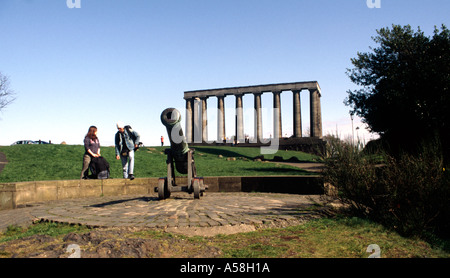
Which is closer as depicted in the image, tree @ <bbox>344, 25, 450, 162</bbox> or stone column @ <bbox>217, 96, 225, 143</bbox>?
tree @ <bbox>344, 25, 450, 162</bbox>

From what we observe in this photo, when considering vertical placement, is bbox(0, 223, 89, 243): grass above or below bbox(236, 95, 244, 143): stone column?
below

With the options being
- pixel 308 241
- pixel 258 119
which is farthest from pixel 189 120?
pixel 308 241

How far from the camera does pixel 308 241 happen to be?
15.0ft

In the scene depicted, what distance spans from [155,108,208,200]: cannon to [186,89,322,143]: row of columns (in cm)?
5066

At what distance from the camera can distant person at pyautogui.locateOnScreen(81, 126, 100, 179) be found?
1097 centimetres

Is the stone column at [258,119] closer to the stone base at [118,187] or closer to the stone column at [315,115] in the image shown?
the stone column at [315,115]

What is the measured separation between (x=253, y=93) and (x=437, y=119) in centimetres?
4319

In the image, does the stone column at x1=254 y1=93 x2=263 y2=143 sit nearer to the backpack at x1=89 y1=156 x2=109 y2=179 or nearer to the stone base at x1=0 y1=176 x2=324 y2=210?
the stone base at x1=0 y1=176 x2=324 y2=210

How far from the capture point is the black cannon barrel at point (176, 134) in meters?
8.19

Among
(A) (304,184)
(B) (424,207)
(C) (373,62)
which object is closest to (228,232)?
(B) (424,207)

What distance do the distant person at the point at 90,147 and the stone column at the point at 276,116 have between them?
164 feet

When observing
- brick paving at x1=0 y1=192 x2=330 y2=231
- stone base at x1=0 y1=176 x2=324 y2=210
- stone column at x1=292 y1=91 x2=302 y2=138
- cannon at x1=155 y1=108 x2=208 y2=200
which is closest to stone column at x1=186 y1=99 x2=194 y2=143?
stone column at x1=292 y1=91 x2=302 y2=138

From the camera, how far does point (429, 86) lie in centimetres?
1975
